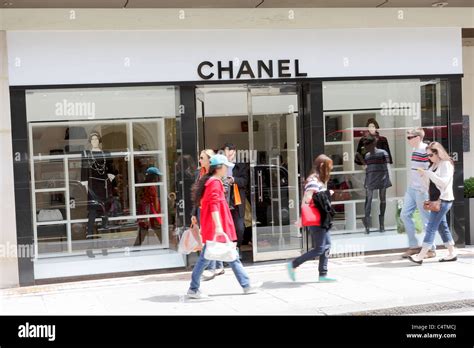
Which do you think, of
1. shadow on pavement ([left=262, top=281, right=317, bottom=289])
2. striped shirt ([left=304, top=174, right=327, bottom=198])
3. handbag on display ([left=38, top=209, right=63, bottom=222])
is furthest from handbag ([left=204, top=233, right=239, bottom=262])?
handbag on display ([left=38, top=209, right=63, bottom=222])

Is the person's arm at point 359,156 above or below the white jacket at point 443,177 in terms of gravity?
above

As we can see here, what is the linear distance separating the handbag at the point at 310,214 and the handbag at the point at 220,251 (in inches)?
46.1

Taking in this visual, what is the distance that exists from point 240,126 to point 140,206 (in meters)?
2.35

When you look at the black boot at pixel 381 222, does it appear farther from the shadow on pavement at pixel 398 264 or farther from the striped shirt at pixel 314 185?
the striped shirt at pixel 314 185

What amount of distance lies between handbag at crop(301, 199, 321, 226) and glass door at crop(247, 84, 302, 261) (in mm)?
1945

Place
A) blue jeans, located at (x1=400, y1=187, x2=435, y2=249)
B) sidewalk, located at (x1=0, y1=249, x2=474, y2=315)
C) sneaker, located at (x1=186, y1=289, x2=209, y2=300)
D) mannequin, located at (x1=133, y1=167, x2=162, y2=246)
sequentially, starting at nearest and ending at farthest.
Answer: sidewalk, located at (x1=0, y1=249, x2=474, y2=315) < sneaker, located at (x1=186, y1=289, x2=209, y2=300) < blue jeans, located at (x1=400, y1=187, x2=435, y2=249) < mannequin, located at (x1=133, y1=167, x2=162, y2=246)

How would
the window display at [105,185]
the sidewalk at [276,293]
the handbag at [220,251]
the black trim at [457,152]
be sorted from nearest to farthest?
the sidewalk at [276,293]
the handbag at [220,251]
the window display at [105,185]
the black trim at [457,152]

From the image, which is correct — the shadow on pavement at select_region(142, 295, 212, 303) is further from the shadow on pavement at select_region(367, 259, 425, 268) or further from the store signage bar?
the store signage bar

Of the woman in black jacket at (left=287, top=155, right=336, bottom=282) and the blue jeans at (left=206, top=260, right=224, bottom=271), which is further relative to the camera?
the blue jeans at (left=206, top=260, right=224, bottom=271)

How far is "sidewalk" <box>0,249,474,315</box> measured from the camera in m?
7.43

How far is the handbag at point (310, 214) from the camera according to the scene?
8.43 meters

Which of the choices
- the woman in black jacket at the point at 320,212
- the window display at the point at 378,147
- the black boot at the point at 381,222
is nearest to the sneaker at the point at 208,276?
the woman in black jacket at the point at 320,212

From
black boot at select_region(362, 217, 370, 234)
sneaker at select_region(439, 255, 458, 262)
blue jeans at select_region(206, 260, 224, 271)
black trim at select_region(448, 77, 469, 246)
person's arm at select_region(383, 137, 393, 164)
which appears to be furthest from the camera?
person's arm at select_region(383, 137, 393, 164)

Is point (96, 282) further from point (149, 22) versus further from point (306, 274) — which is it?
point (149, 22)
